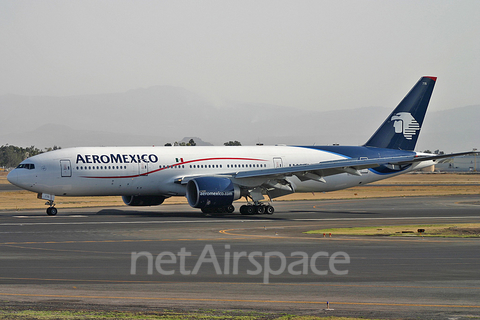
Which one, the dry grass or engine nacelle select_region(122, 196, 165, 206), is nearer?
engine nacelle select_region(122, 196, 165, 206)

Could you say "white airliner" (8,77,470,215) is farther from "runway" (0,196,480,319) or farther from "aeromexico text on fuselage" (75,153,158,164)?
"runway" (0,196,480,319)

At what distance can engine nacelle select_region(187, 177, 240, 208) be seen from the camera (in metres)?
39.2

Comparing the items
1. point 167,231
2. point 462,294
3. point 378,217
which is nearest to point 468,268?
point 462,294

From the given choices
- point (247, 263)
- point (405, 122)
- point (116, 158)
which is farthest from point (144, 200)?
point (247, 263)

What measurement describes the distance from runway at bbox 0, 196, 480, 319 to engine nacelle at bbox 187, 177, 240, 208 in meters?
5.79

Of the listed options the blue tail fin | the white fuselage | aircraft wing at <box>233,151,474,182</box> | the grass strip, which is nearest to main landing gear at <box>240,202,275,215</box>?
the white fuselage

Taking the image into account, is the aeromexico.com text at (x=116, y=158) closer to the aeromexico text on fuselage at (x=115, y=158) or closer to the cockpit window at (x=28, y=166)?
the aeromexico text on fuselage at (x=115, y=158)

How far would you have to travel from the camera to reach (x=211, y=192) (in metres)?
39.4

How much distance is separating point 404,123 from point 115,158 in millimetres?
24982

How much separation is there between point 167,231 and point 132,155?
13964 mm

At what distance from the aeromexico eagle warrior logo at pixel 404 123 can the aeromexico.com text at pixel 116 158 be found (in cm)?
2138

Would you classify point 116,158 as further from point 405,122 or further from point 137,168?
point 405,122

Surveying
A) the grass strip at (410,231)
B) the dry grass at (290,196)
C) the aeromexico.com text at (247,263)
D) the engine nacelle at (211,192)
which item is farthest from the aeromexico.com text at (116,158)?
the aeromexico.com text at (247,263)

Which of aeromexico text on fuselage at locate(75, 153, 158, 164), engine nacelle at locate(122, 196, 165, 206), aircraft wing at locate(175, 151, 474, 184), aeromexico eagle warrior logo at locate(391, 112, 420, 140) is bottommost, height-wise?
engine nacelle at locate(122, 196, 165, 206)
